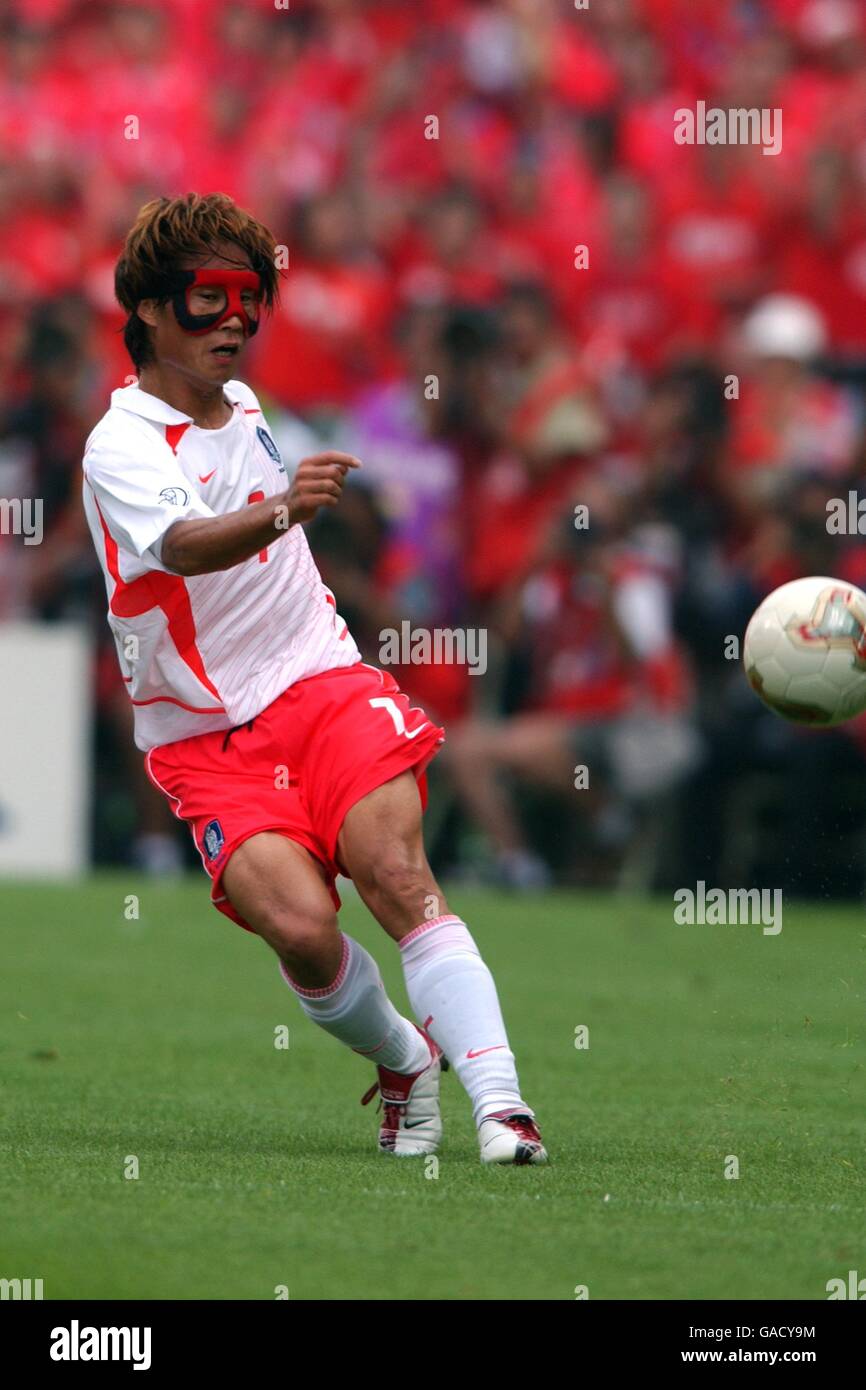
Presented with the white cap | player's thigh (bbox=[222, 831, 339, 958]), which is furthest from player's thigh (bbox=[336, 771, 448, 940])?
the white cap

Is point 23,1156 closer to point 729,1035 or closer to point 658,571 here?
point 729,1035

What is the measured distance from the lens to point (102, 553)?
6.40 meters

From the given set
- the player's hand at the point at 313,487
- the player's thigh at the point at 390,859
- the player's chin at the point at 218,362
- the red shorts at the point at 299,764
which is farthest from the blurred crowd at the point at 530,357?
the player's hand at the point at 313,487

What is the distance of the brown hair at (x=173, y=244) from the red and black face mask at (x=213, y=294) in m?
0.04

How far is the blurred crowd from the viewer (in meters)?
13.5

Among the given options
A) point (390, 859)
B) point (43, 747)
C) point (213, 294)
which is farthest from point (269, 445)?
point (43, 747)

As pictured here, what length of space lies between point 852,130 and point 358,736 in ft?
34.9

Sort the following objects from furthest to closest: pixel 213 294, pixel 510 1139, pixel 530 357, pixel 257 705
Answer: pixel 530 357 → pixel 257 705 → pixel 213 294 → pixel 510 1139

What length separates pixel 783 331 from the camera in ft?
48.2

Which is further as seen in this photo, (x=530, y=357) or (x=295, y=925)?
(x=530, y=357)

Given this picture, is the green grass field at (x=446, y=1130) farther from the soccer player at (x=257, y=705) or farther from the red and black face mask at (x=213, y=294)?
the red and black face mask at (x=213, y=294)

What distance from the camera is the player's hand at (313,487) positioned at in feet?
18.6

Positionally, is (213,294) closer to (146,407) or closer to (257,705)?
(146,407)

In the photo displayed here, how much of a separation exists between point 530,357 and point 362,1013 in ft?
28.4
